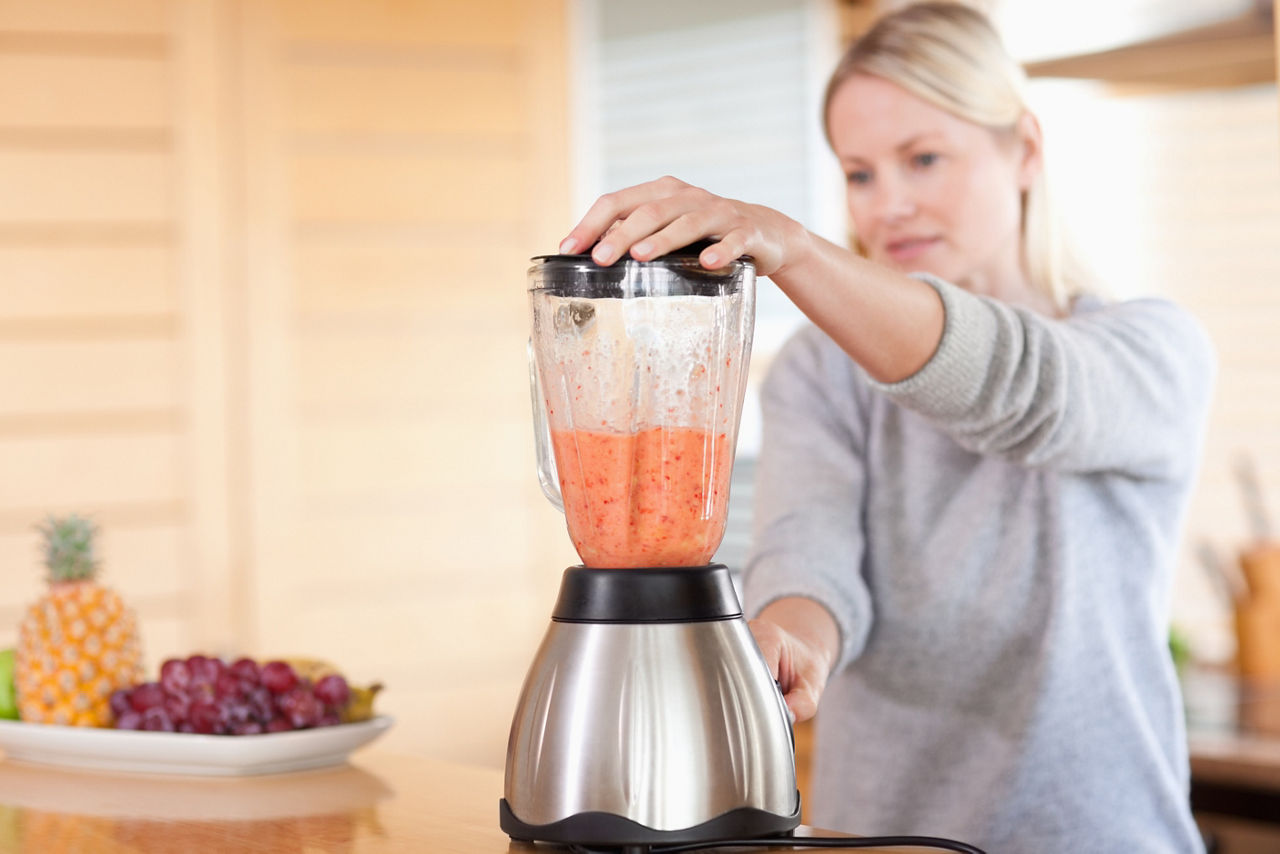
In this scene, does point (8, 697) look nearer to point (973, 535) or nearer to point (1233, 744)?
point (973, 535)

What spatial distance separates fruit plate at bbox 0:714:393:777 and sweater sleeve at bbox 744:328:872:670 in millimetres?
373

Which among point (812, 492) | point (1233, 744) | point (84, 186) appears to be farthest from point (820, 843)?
point (84, 186)

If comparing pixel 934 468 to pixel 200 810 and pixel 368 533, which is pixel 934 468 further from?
pixel 368 533

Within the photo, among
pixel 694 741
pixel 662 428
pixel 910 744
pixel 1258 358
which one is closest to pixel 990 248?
pixel 910 744

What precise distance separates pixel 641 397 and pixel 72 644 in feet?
2.16

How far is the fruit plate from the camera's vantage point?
1165 mm

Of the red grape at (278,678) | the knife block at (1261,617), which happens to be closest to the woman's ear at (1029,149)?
the red grape at (278,678)

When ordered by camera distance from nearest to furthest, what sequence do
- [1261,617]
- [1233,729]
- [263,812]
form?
[263,812] → [1233,729] → [1261,617]

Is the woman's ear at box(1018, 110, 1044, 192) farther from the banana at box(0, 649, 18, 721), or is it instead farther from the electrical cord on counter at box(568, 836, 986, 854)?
the banana at box(0, 649, 18, 721)

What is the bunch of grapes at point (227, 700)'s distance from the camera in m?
1.19

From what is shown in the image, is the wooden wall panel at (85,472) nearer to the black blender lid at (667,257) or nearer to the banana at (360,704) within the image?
the banana at (360,704)

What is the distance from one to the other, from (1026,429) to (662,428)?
0.33 meters

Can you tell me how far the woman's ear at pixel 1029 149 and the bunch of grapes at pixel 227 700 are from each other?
2.66ft

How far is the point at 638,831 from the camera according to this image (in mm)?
799
